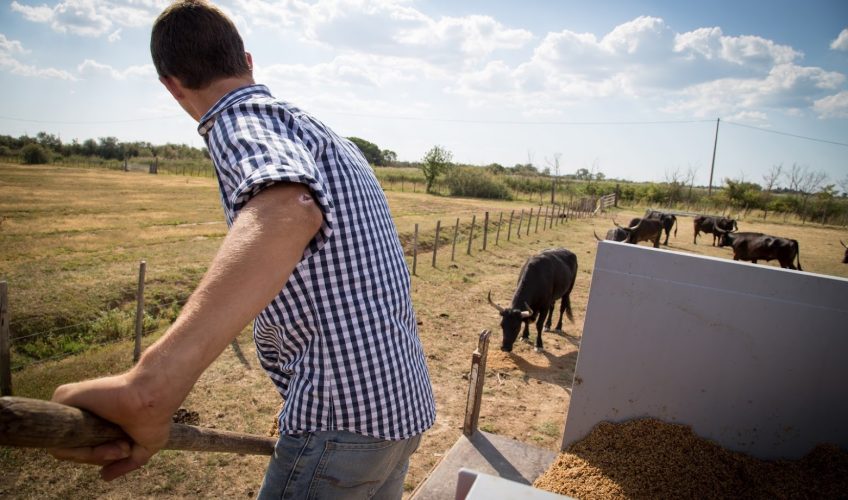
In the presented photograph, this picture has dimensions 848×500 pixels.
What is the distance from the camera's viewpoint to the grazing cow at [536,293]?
25.1 ft

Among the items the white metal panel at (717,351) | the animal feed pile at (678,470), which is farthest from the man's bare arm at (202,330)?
the white metal panel at (717,351)

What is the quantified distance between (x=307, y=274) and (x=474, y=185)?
51591 mm

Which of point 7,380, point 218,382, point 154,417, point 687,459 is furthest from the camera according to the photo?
point 218,382

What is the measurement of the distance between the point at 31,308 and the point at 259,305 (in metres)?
9.43

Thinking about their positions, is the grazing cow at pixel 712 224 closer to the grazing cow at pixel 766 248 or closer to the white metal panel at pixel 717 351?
the grazing cow at pixel 766 248

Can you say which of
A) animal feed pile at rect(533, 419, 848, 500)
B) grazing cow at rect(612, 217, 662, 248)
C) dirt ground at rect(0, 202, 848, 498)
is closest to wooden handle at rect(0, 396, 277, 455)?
animal feed pile at rect(533, 419, 848, 500)

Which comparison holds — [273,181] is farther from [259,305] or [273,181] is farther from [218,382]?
[218,382]

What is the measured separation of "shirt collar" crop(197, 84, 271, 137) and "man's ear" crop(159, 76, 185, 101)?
0.14 m

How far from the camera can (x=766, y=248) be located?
16953 millimetres

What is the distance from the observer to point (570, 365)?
25.3 ft

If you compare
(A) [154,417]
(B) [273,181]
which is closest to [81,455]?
(A) [154,417]

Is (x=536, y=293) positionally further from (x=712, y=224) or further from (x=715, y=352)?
(x=712, y=224)

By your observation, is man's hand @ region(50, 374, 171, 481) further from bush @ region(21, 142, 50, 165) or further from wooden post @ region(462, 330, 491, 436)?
bush @ region(21, 142, 50, 165)

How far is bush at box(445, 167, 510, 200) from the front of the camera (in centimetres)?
5162
